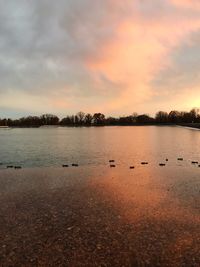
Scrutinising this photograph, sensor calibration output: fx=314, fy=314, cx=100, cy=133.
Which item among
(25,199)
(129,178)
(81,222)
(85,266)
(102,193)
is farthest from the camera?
(129,178)

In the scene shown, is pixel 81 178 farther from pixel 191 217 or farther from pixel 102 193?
pixel 191 217

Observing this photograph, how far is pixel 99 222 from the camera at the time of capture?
11969mm

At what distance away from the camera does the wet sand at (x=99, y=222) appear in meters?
9.05

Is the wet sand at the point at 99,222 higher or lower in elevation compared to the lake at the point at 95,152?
higher

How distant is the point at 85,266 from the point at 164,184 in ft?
40.1

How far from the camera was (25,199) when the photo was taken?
1544cm

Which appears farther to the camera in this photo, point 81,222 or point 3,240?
point 81,222

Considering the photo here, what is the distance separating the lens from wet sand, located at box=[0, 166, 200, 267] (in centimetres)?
905

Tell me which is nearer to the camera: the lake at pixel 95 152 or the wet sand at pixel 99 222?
the wet sand at pixel 99 222

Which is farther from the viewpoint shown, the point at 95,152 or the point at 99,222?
the point at 95,152

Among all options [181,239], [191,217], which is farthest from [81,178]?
[181,239]

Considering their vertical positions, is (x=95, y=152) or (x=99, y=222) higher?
(x=99, y=222)

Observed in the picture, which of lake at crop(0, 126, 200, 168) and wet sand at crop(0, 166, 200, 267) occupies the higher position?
wet sand at crop(0, 166, 200, 267)

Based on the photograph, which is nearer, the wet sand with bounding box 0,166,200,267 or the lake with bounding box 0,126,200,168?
the wet sand with bounding box 0,166,200,267
